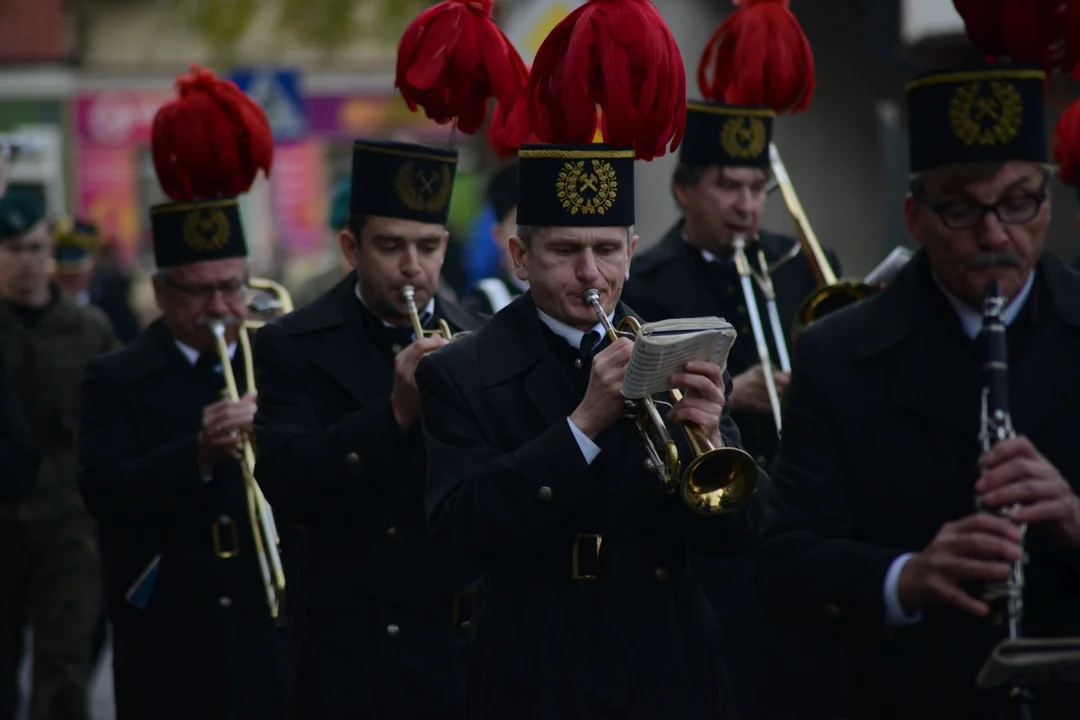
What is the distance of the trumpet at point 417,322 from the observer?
20.1 ft

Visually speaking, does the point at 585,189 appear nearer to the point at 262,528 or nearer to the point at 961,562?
the point at 961,562

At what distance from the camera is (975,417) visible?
418 cm

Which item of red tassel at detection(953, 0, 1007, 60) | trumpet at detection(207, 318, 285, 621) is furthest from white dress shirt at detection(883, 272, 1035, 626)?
trumpet at detection(207, 318, 285, 621)

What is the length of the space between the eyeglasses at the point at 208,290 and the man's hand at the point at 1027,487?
4.19 meters

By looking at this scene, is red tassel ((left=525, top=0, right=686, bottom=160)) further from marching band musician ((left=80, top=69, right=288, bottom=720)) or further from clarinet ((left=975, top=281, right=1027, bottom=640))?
marching band musician ((left=80, top=69, right=288, bottom=720))

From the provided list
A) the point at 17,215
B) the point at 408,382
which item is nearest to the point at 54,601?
the point at 17,215

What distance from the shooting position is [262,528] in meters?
7.17

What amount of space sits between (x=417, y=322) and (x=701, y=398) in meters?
1.76

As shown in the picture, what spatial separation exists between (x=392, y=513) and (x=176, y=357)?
1722 millimetres

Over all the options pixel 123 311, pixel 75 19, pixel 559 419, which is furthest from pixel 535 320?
A: pixel 75 19

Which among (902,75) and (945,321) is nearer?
(945,321)

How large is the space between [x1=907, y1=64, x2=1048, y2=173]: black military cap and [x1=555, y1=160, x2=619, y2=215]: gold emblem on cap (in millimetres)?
880

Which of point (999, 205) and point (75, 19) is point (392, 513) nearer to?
point (999, 205)

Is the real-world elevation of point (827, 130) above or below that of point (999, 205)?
below
